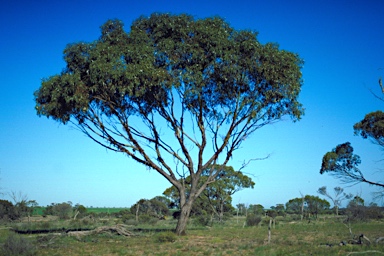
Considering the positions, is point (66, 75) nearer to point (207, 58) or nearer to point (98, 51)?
point (98, 51)

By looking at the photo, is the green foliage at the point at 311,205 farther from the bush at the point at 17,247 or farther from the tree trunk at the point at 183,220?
the bush at the point at 17,247

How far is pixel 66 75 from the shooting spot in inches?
871

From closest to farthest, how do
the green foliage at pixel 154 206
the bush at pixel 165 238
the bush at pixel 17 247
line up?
1. the bush at pixel 17 247
2. the bush at pixel 165 238
3. the green foliage at pixel 154 206

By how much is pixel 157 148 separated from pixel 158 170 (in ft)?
4.85

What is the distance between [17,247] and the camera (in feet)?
50.6

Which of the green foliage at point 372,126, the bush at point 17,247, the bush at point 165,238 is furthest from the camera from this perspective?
the green foliage at point 372,126

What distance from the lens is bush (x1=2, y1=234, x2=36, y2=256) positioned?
Answer: 49.6ft

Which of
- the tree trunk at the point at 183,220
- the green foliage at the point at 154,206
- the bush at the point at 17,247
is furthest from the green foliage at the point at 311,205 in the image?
the bush at the point at 17,247

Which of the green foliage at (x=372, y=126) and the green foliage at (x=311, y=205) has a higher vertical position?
the green foliage at (x=372, y=126)

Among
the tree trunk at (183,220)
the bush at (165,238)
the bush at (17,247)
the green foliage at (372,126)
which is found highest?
the green foliage at (372,126)

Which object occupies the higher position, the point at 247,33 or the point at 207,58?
the point at 247,33

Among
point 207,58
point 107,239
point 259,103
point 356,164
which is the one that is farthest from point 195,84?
point 356,164

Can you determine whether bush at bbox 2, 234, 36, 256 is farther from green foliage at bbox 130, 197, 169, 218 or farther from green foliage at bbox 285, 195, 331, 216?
green foliage at bbox 285, 195, 331, 216

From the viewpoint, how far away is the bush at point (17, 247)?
1511cm
